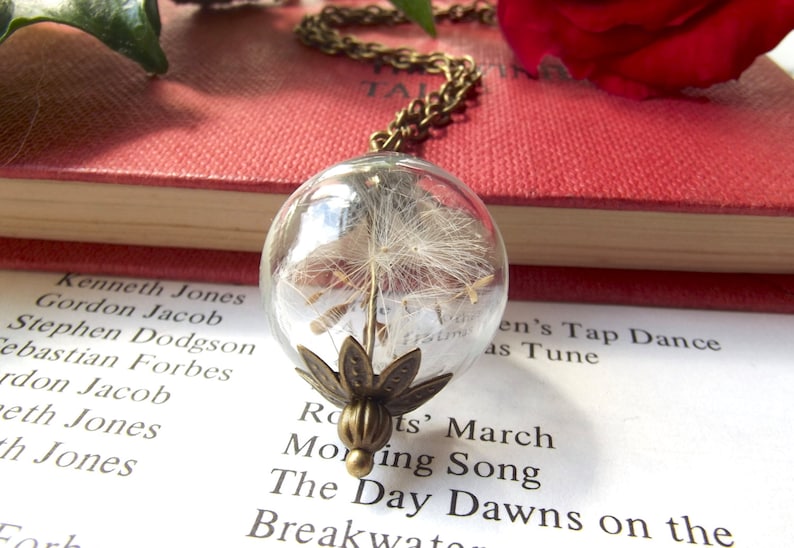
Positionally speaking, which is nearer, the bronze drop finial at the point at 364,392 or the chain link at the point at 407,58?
the bronze drop finial at the point at 364,392

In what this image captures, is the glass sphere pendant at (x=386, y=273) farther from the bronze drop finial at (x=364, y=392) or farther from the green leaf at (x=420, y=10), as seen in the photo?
the green leaf at (x=420, y=10)

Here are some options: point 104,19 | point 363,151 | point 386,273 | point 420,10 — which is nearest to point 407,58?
point 420,10

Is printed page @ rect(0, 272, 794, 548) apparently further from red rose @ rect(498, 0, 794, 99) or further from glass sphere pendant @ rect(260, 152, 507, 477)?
red rose @ rect(498, 0, 794, 99)

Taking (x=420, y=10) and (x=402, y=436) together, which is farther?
(x=420, y=10)

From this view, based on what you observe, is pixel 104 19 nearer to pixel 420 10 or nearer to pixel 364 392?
pixel 420 10

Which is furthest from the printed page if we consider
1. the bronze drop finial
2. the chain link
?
the chain link

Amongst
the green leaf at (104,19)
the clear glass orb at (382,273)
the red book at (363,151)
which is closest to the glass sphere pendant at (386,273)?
the clear glass orb at (382,273)
